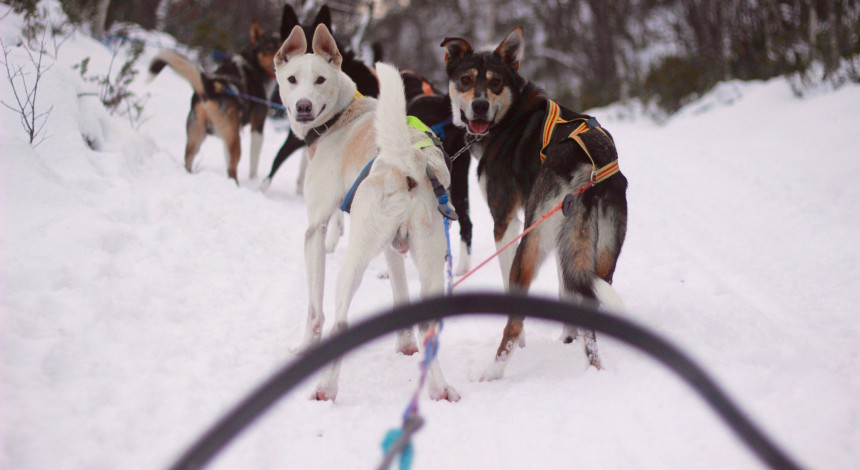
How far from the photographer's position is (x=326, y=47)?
11.4 feet

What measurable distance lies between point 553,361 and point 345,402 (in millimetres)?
1105

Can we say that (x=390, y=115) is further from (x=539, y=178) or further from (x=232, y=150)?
Result: (x=232, y=150)

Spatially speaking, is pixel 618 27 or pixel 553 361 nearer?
pixel 553 361

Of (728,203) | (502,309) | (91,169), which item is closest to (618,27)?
(728,203)

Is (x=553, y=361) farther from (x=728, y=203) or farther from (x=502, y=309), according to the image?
(x=728, y=203)

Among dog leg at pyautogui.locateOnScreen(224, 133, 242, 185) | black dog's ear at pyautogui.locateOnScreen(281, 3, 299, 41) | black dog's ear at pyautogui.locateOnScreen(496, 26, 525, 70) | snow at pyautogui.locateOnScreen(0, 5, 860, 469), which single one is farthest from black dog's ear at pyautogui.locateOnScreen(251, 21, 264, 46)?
black dog's ear at pyautogui.locateOnScreen(496, 26, 525, 70)

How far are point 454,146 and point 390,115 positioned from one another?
2438mm

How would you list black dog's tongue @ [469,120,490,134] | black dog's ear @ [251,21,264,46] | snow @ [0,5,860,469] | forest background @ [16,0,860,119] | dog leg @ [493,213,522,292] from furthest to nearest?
forest background @ [16,0,860,119] < black dog's ear @ [251,21,264,46] < black dog's tongue @ [469,120,490,134] < dog leg @ [493,213,522,292] < snow @ [0,5,860,469]

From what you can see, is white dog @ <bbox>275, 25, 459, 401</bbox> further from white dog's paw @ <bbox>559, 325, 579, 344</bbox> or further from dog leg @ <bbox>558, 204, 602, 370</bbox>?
white dog's paw @ <bbox>559, 325, 579, 344</bbox>

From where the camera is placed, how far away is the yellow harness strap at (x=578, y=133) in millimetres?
2816

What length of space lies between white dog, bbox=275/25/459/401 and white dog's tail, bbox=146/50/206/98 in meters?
3.33

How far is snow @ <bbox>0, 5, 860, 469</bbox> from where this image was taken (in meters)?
2.25

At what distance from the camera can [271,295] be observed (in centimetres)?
421

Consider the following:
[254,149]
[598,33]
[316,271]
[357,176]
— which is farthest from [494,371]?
[598,33]
